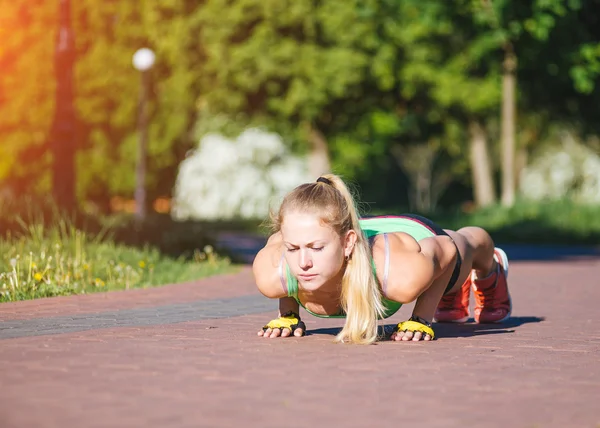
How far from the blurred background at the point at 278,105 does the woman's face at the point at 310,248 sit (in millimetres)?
8335

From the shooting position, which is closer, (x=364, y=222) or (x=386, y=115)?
(x=364, y=222)

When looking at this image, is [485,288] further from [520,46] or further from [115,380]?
[520,46]

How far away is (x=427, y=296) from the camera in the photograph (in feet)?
23.5

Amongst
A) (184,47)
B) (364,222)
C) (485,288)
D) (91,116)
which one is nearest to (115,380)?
(364,222)

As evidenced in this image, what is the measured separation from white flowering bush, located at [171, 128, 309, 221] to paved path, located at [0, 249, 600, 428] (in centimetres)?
3205

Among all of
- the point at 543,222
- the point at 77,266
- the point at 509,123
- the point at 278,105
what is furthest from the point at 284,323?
the point at 278,105

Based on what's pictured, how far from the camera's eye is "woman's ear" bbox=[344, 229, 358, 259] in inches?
262

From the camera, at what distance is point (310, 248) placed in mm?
6543

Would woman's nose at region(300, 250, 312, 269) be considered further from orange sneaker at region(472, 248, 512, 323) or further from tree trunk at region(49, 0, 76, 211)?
tree trunk at region(49, 0, 76, 211)

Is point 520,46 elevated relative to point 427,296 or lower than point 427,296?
elevated

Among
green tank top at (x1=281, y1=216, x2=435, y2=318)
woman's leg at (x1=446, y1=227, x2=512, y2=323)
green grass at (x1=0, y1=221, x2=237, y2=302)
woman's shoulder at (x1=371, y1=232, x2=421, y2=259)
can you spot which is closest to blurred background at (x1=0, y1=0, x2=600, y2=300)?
green grass at (x1=0, y1=221, x2=237, y2=302)

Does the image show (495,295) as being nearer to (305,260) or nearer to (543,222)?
(305,260)

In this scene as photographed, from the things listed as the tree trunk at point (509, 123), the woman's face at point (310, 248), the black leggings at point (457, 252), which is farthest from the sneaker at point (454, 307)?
the tree trunk at point (509, 123)

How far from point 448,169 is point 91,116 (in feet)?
72.5
